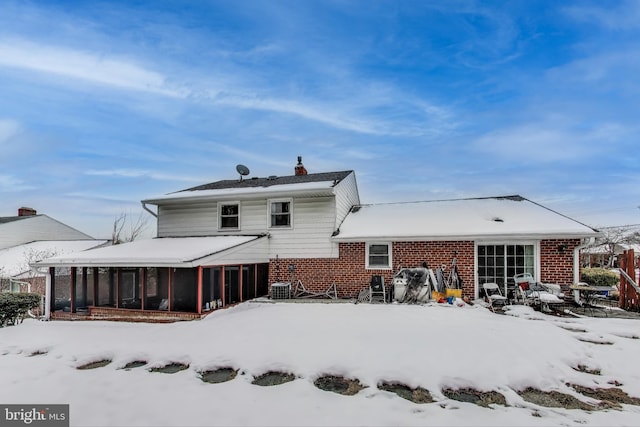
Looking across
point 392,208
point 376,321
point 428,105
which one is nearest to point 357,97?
point 428,105

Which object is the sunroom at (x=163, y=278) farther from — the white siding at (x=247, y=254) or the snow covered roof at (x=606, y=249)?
the snow covered roof at (x=606, y=249)

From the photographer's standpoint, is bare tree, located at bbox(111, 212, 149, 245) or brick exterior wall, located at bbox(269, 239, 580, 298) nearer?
brick exterior wall, located at bbox(269, 239, 580, 298)

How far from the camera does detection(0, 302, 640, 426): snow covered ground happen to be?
424 cm

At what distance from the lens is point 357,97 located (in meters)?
15.7

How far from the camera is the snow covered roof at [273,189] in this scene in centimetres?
1342

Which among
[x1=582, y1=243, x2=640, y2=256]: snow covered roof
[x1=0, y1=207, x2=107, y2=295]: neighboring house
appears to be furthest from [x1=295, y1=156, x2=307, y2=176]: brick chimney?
[x1=582, y1=243, x2=640, y2=256]: snow covered roof

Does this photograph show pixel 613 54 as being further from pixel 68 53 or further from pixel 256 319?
pixel 68 53

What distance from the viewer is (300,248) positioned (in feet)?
45.5

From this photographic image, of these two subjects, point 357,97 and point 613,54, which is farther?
point 357,97

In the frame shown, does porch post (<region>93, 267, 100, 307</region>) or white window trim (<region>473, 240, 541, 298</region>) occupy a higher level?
white window trim (<region>473, 240, 541, 298</region>)

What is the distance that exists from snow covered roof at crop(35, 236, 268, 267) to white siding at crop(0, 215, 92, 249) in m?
17.6

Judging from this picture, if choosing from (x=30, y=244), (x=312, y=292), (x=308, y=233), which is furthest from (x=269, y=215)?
(x=30, y=244)

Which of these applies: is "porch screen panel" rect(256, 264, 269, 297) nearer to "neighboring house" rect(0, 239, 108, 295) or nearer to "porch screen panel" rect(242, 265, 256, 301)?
"porch screen panel" rect(242, 265, 256, 301)

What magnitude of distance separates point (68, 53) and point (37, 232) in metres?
21.6
